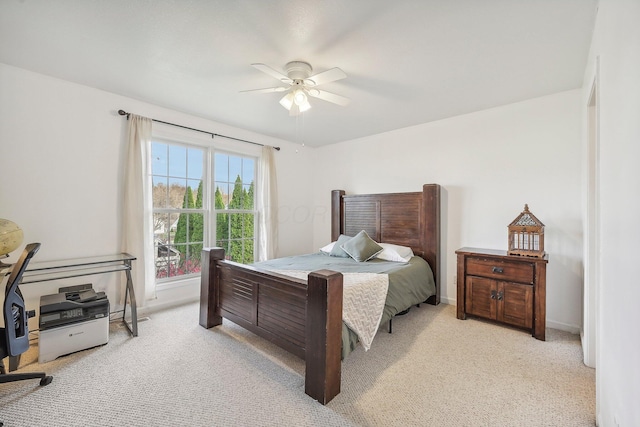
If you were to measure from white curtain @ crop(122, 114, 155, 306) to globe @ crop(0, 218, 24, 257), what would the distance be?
0.89m

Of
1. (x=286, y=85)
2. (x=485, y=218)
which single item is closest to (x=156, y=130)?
(x=286, y=85)

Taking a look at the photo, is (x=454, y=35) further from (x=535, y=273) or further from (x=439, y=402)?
(x=439, y=402)

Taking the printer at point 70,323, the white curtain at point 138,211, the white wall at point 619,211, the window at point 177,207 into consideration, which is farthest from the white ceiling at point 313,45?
the printer at point 70,323

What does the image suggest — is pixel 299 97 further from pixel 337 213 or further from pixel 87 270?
pixel 87 270

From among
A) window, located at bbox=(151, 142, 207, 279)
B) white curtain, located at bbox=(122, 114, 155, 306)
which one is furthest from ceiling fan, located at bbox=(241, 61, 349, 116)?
window, located at bbox=(151, 142, 207, 279)

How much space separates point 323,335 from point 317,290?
0.29 metres

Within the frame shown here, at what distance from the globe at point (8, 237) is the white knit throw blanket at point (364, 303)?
83.8 inches

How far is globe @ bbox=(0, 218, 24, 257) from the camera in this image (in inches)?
79.7

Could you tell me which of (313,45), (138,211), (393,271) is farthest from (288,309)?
(138,211)

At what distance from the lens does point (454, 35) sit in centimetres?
193

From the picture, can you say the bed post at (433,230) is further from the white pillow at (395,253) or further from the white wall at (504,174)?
the white pillow at (395,253)

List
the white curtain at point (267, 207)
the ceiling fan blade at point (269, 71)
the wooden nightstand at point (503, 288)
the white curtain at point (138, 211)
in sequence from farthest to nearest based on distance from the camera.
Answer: the white curtain at point (267, 207)
the white curtain at point (138, 211)
the wooden nightstand at point (503, 288)
the ceiling fan blade at point (269, 71)

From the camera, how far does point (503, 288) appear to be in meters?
2.81

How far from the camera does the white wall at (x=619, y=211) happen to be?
3.17 ft
